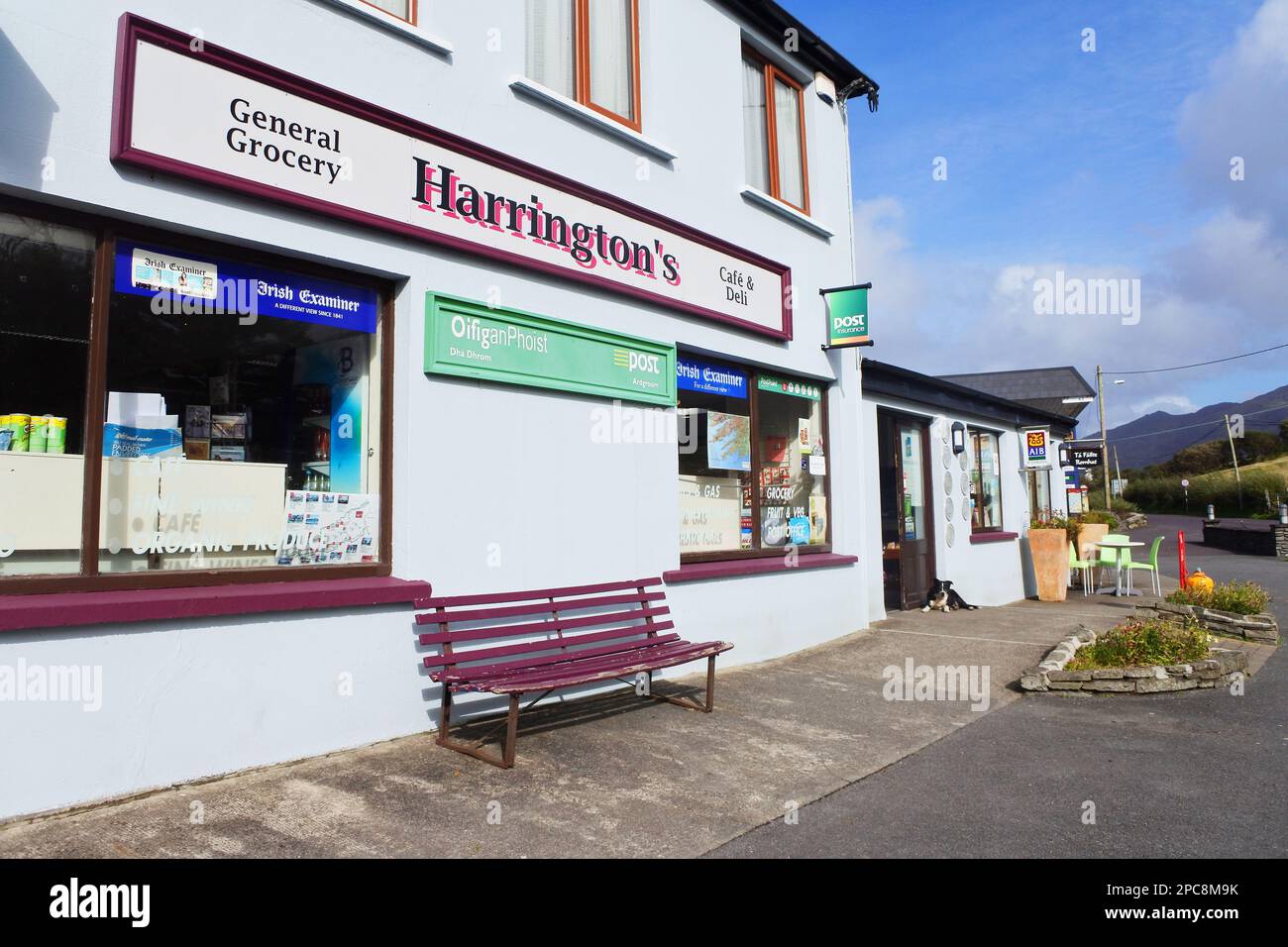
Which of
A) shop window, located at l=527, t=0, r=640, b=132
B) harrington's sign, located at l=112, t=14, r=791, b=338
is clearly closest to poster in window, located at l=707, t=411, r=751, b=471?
harrington's sign, located at l=112, t=14, r=791, b=338

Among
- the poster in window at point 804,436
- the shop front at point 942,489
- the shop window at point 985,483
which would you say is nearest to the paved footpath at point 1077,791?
the poster in window at point 804,436

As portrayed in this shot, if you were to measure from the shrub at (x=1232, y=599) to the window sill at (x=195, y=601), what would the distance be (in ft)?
34.0

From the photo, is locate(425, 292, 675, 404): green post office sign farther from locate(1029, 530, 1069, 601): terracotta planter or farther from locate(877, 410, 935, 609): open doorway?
locate(1029, 530, 1069, 601): terracotta planter

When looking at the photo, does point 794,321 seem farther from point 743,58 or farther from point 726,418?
point 743,58

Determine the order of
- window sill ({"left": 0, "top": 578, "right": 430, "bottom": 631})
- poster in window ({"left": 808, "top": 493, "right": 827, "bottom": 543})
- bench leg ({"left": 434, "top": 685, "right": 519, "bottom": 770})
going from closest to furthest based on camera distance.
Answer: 1. window sill ({"left": 0, "top": 578, "right": 430, "bottom": 631})
2. bench leg ({"left": 434, "top": 685, "right": 519, "bottom": 770})
3. poster in window ({"left": 808, "top": 493, "right": 827, "bottom": 543})

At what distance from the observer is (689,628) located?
7.59m

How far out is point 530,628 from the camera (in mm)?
5809

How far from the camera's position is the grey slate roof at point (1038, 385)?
86.1 feet

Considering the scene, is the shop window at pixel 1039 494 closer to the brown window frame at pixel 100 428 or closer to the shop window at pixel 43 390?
the brown window frame at pixel 100 428

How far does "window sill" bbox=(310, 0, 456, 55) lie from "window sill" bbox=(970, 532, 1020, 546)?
445 inches

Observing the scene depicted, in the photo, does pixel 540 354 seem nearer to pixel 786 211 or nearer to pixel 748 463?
pixel 748 463

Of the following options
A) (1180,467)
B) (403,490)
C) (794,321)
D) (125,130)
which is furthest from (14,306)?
(1180,467)

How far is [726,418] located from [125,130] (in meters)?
5.68

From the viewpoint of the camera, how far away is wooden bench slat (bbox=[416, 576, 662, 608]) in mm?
5281
